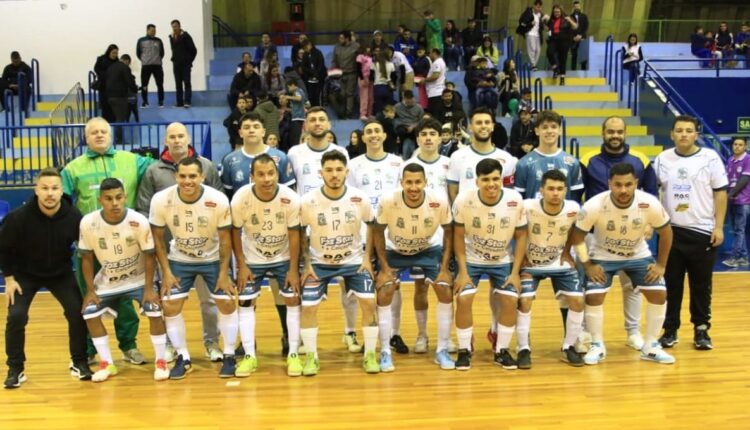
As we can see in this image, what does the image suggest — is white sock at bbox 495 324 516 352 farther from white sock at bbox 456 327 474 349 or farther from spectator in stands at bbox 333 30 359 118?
spectator in stands at bbox 333 30 359 118

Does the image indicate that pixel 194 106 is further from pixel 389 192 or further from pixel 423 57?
pixel 389 192

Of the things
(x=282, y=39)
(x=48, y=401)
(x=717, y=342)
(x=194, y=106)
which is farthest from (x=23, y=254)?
(x=282, y=39)

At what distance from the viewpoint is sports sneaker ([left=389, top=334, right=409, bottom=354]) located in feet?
23.2

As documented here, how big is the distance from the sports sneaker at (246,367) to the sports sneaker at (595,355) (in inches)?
101

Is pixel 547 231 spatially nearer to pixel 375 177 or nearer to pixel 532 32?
pixel 375 177

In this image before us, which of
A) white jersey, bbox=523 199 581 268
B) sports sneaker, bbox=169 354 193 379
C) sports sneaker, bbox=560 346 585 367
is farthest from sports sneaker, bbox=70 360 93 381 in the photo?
sports sneaker, bbox=560 346 585 367

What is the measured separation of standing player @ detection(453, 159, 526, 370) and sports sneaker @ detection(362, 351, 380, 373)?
64 cm

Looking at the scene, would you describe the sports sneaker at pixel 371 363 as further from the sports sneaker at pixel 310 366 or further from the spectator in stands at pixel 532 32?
the spectator in stands at pixel 532 32

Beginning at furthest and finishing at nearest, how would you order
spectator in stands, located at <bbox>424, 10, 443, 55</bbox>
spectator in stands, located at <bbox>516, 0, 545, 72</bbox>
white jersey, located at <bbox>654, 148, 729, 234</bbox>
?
spectator in stands, located at <bbox>516, 0, 545, 72</bbox>, spectator in stands, located at <bbox>424, 10, 443, 55</bbox>, white jersey, located at <bbox>654, 148, 729, 234</bbox>

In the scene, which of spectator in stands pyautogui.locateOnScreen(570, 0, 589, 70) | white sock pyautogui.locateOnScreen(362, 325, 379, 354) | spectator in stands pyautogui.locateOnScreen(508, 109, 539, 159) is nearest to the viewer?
white sock pyautogui.locateOnScreen(362, 325, 379, 354)

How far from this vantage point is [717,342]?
724cm

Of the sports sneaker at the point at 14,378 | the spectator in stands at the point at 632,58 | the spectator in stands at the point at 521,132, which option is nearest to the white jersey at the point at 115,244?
the sports sneaker at the point at 14,378

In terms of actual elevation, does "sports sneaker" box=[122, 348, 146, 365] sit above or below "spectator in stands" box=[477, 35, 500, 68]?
below

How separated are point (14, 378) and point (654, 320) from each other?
4892 millimetres
